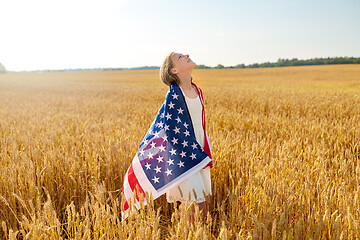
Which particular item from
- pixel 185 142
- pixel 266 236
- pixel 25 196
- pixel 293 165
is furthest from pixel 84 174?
pixel 293 165

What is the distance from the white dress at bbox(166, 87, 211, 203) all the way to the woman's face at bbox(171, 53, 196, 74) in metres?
0.23

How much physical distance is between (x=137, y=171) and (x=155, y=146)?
0.82 feet

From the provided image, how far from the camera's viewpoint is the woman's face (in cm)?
231

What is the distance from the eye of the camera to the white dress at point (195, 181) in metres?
2.14

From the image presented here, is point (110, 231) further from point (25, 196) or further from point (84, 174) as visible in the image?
point (84, 174)

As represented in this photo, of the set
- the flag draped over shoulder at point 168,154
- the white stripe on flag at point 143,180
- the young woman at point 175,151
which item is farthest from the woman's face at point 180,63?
the white stripe on flag at point 143,180

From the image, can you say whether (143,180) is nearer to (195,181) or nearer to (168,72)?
(195,181)

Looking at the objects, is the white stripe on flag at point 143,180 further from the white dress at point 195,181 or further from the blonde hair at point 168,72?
the blonde hair at point 168,72

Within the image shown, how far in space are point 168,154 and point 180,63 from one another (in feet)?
2.46

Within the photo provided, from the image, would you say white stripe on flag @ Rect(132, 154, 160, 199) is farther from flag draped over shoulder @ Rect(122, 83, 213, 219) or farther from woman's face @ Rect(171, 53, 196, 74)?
woman's face @ Rect(171, 53, 196, 74)

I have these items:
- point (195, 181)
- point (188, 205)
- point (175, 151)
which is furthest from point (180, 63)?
point (188, 205)

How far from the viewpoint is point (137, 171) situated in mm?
2242

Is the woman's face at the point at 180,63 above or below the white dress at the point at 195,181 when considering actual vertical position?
above

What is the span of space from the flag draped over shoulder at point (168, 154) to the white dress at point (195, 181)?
0.08 metres
